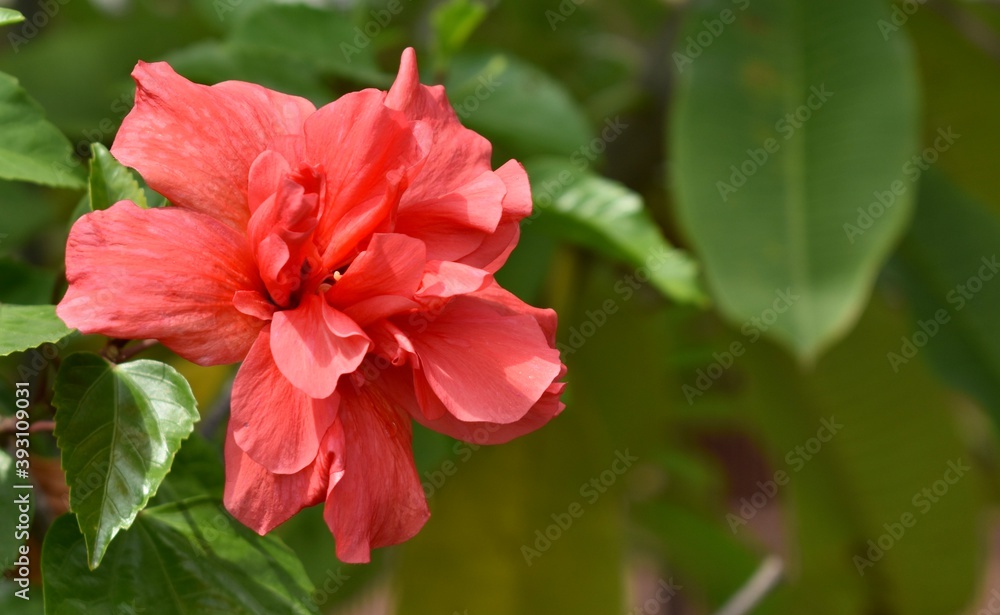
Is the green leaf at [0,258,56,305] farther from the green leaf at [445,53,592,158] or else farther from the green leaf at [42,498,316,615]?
the green leaf at [445,53,592,158]

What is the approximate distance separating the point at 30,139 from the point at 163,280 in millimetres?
164

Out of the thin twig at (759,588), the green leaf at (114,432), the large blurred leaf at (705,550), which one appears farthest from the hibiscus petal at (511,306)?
the large blurred leaf at (705,550)

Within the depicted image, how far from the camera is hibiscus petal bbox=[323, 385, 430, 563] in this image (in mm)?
314

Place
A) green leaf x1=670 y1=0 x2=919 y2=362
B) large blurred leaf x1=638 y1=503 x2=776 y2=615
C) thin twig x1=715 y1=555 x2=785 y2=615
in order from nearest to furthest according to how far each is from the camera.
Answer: green leaf x1=670 y1=0 x2=919 y2=362, thin twig x1=715 y1=555 x2=785 y2=615, large blurred leaf x1=638 y1=503 x2=776 y2=615

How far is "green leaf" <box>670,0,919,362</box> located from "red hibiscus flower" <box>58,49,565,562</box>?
0.50 metres

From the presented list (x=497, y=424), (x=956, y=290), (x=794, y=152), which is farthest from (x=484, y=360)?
(x=956, y=290)

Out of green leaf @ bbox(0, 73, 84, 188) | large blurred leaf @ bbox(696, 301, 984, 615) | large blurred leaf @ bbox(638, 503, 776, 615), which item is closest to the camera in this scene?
green leaf @ bbox(0, 73, 84, 188)

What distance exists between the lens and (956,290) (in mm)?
1101

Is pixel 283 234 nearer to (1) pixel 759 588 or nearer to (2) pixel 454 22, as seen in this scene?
(2) pixel 454 22

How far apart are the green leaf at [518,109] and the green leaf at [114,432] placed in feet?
1.36

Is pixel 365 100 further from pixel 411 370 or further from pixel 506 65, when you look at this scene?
pixel 506 65

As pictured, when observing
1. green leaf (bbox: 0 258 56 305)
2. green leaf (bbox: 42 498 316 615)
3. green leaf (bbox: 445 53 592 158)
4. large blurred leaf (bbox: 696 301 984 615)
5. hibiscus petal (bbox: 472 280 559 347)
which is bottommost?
large blurred leaf (bbox: 696 301 984 615)

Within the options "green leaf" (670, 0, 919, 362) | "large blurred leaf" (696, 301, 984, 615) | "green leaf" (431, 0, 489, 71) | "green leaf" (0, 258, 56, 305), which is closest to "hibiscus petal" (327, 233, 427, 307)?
"green leaf" (0, 258, 56, 305)

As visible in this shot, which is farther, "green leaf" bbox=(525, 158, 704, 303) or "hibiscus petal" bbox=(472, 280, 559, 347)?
"green leaf" bbox=(525, 158, 704, 303)
